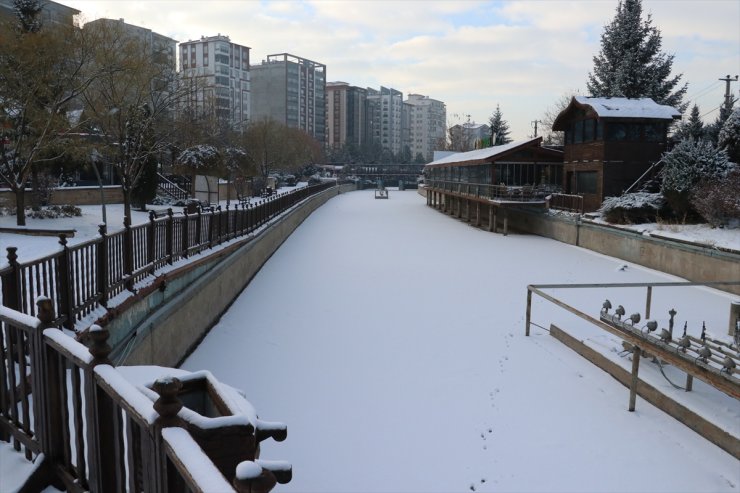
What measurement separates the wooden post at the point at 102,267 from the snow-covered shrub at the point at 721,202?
19.7 meters

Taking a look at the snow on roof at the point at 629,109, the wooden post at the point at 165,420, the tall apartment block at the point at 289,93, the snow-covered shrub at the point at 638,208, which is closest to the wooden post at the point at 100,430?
the wooden post at the point at 165,420

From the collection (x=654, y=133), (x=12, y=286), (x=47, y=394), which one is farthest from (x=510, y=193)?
(x=47, y=394)

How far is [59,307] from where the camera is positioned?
21.8 feet

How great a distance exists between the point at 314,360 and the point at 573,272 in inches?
484

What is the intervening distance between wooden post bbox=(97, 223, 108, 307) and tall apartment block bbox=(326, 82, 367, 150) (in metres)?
177

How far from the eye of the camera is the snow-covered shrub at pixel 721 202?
65.5ft

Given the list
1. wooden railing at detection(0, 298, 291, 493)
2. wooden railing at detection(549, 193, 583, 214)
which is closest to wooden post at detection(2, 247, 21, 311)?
wooden railing at detection(0, 298, 291, 493)

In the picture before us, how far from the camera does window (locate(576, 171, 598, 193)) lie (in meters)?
30.6

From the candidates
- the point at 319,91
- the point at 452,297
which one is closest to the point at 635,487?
the point at 452,297

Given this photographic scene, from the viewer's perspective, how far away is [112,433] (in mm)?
3352

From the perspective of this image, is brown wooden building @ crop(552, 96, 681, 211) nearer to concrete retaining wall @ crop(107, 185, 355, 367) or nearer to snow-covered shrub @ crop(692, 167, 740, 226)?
snow-covered shrub @ crop(692, 167, 740, 226)

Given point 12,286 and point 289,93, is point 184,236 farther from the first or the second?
point 289,93

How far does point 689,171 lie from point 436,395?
18233 millimetres

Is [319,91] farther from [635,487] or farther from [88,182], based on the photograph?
[635,487]
